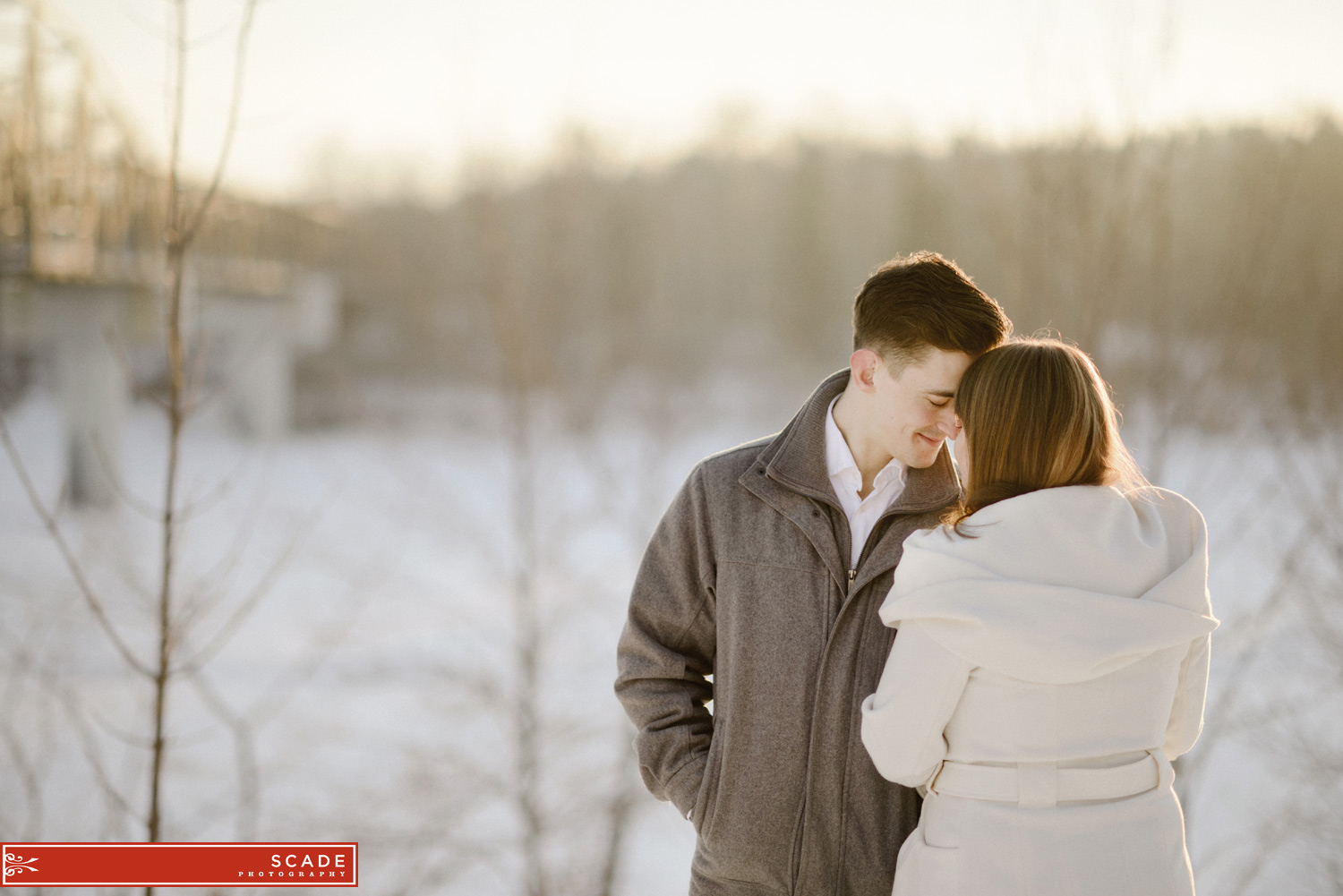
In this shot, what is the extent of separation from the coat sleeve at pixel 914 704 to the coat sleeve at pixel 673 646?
1.52ft

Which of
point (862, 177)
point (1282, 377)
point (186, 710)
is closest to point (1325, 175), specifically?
point (1282, 377)

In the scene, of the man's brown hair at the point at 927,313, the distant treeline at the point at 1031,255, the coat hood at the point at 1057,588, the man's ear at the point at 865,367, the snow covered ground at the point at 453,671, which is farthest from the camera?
the snow covered ground at the point at 453,671

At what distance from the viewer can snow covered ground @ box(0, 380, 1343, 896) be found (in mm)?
4652

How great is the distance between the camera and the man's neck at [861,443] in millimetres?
1649

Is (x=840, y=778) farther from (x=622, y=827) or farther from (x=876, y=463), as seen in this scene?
(x=622, y=827)

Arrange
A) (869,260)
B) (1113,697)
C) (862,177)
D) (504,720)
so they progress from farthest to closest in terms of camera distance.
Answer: (862,177), (869,260), (504,720), (1113,697)

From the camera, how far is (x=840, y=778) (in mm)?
1537

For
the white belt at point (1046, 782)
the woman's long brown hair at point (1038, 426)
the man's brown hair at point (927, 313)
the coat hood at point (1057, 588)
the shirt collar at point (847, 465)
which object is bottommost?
the white belt at point (1046, 782)

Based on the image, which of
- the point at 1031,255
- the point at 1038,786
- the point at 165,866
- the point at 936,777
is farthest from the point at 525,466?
the point at 1038,786

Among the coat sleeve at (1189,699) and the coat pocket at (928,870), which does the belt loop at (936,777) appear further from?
the coat sleeve at (1189,699)

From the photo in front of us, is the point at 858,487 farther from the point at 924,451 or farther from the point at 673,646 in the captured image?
the point at 673,646

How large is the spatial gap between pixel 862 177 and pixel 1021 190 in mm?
10455

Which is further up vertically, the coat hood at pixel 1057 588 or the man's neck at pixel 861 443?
the man's neck at pixel 861 443

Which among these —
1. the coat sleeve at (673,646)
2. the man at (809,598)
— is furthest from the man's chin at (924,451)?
the coat sleeve at (673,646)
